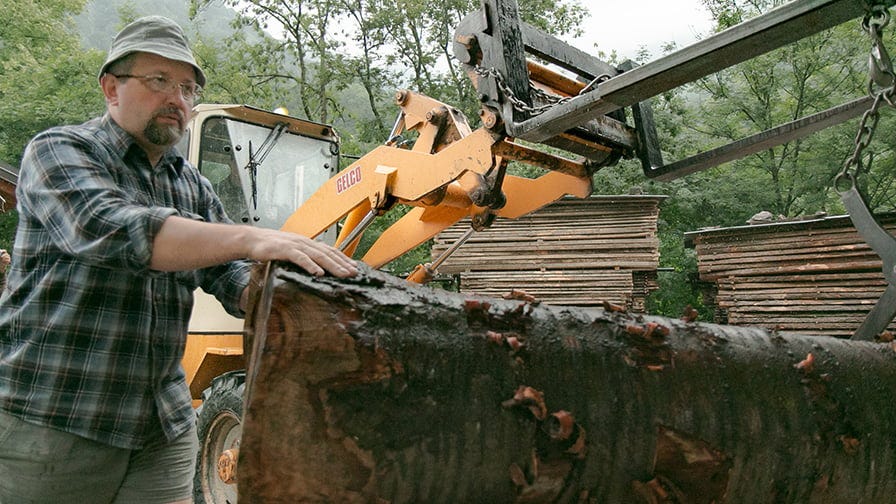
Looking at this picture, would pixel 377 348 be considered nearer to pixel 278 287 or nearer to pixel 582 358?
pixel 278 287

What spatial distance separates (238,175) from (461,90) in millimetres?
18201

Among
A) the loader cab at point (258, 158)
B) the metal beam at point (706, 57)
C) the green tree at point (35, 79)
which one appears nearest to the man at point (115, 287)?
the metal beam at point (706, 57)

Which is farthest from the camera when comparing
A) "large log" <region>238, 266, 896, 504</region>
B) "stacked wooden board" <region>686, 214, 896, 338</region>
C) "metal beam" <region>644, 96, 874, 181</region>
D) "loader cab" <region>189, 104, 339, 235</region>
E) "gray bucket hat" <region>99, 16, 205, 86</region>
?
"stacked wooden board" <region>686, 214, 896, 338</region>

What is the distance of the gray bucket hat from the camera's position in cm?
208

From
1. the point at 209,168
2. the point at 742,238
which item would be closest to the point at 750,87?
the point at 742,238

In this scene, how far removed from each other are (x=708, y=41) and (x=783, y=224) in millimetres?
7299

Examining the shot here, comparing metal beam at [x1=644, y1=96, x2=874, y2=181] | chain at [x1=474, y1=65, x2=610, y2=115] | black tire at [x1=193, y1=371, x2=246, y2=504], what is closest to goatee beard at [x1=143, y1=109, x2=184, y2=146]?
chain at [x1=474, y1=65, x2=610, y2=115]

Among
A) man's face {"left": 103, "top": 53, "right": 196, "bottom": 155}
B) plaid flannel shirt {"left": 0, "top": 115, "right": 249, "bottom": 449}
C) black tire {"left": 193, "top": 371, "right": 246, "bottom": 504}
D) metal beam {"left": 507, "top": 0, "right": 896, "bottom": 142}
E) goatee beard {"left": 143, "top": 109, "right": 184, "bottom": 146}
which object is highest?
metal beam {"left": 507, "top": 0, "right": 896, "bottom": 142}

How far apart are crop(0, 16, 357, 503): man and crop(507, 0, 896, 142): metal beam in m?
1.57

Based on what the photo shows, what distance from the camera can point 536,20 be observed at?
2277cm

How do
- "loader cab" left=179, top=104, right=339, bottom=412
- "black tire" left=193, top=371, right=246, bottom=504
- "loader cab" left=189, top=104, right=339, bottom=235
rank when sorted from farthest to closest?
"loader cab" left=189, top=104, right=339, bottom=235, "loader cab" left=179, top=104, right=339, bottom=412, "black tire" left=193, top=371, right=246, bottom=504

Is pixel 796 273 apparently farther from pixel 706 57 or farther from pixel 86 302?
pixel 86 302

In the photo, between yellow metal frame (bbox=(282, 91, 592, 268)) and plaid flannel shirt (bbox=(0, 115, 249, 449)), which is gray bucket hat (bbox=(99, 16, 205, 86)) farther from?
yellow metal frame (bbox=(282, 91, 592, 268))

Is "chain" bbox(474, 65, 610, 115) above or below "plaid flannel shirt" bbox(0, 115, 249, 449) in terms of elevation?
above
